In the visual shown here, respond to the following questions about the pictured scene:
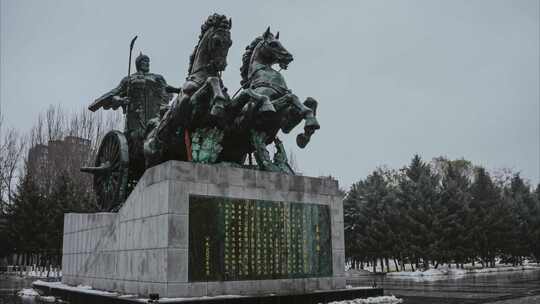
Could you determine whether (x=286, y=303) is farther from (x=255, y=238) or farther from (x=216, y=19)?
(x=216, y=19)

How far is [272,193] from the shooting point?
8.01 metres

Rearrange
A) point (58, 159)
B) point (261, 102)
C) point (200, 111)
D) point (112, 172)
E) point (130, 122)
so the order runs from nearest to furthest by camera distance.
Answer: point (261, 102), point (200, 111), point (112, 172), point (130, 122), point (58, 159)

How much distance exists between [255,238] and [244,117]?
213 centimetres

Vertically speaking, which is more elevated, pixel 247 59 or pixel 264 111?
pixel 247 59

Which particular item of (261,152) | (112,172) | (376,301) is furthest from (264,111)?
(112,172)

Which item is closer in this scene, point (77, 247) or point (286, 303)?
point (286, 303)

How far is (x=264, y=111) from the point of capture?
7.75 metres

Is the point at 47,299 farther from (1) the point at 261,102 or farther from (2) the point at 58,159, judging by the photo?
(2) the point at 58,159

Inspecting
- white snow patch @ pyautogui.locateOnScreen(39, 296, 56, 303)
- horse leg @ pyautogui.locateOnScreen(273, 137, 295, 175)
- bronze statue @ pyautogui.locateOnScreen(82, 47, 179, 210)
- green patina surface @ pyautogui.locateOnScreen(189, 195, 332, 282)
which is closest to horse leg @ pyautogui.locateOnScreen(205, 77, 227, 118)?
green patina surface @ pyautogui.locateOnScreen(189, 195, 332, 282)

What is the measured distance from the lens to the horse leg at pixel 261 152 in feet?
27.3

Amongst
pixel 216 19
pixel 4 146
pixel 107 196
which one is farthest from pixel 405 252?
pixel 4 146

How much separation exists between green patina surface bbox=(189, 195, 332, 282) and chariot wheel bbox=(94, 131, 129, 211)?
3.65 meters

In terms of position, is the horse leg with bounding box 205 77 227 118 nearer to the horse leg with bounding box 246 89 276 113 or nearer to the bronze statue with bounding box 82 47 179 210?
the horse leg with bounding box 246 89 276 113

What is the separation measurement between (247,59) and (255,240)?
3901 millimetres
